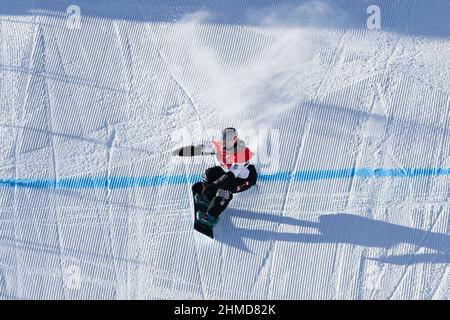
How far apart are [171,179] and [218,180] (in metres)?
0.62

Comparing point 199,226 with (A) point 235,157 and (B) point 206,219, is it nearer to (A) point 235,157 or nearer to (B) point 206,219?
(B) point 206,219

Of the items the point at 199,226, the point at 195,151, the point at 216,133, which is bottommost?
the point at 199,226

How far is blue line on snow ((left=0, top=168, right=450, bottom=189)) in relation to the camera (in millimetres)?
8164

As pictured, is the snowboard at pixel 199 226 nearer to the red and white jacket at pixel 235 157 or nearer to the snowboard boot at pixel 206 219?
the snowboard boot at pixel 206 219

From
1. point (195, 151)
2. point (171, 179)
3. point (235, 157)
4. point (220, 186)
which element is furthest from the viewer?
point (171, 179)

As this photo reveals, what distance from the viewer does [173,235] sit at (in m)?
8.07

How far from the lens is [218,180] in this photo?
7.88 m

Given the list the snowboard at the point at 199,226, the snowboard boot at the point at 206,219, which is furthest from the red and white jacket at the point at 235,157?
the snowboard boot at the point at 206,219

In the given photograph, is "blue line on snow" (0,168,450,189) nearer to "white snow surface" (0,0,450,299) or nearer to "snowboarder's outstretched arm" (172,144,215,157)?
"white snow surface" (0,0,450,299)

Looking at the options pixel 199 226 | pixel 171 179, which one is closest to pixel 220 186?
pixel 199 226

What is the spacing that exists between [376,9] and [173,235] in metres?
3.58

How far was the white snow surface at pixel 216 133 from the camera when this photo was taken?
26.2 ft

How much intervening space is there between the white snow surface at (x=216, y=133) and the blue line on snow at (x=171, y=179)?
0.08 ft

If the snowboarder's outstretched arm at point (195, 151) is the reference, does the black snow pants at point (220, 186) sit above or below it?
below
